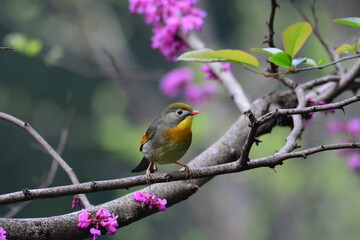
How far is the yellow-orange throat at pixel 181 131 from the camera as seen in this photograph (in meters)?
2.94

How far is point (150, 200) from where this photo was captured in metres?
2.32

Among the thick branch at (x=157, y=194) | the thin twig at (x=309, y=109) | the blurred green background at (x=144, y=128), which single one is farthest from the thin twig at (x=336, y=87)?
the blurred green background at (x=144, y=128)

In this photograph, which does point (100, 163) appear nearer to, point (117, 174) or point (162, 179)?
point (117, 174)

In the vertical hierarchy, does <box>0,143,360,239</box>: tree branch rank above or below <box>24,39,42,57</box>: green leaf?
below

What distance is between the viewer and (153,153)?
9.81 feet

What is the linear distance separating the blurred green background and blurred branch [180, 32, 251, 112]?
4.13 metres

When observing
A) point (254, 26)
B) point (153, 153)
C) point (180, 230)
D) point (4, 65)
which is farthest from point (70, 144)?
point (153, 153)

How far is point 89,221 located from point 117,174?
13.1 metres

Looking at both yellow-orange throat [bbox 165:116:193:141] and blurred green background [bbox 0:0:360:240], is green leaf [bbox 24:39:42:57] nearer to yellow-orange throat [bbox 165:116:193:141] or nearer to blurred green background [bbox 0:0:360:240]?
yellow-orange throat [bbox 165:116:193:141]

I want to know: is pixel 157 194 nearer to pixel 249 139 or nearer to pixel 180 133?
pixel 180 133

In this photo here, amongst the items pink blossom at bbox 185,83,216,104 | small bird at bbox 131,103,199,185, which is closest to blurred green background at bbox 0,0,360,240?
pink blossom at bbox 185,83,216,104

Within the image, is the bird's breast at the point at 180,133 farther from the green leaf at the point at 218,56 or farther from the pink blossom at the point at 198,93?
the pink blossom at the point at 198,93

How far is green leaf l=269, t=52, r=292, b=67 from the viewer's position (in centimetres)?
194

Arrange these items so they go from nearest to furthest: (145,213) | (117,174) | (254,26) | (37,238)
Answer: (37,238) → (145,213) → (254,26) → (117,174)
